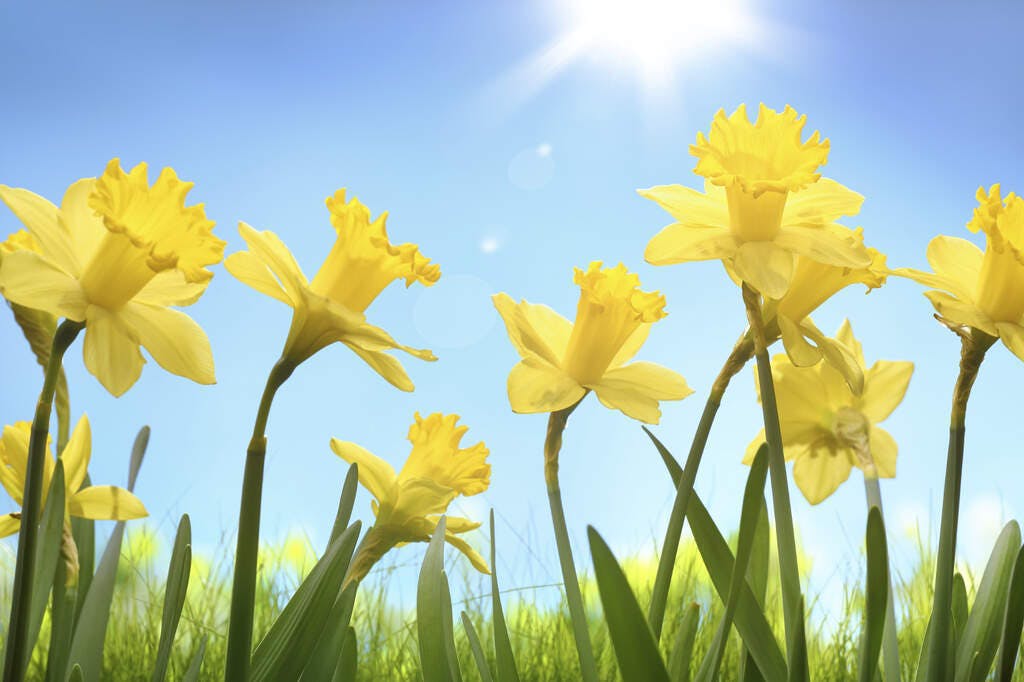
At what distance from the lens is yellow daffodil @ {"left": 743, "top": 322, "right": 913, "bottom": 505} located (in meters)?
1.61

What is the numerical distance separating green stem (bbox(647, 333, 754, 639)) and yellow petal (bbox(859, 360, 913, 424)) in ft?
1.91

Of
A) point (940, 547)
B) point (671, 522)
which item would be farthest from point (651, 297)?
point (940, 547)

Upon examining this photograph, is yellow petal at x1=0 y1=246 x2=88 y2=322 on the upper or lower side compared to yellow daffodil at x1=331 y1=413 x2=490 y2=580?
upper

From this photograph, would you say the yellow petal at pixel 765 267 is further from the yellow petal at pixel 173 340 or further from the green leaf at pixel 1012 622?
the yellow petal at pixel 173 340

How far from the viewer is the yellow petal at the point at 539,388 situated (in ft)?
4.17

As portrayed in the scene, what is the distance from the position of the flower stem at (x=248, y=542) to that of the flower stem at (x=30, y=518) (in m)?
0.22

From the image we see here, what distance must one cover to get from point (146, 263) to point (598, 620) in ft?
8.14

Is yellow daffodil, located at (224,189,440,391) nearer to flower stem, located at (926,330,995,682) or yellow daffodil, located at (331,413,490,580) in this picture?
yellow daffodil, located at (331,413,490,580)

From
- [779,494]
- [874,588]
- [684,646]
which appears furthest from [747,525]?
[684,646]

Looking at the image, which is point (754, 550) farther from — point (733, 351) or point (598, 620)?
point (598, 620)

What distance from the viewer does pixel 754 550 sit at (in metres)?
1.37

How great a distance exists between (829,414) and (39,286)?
134 cm

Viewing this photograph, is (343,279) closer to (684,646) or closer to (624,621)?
(624,621)

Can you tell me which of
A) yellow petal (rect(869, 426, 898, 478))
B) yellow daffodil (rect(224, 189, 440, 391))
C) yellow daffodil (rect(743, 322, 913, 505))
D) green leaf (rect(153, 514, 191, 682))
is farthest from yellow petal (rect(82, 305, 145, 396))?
yellow petal (rect(869, 426, 898, 478))
